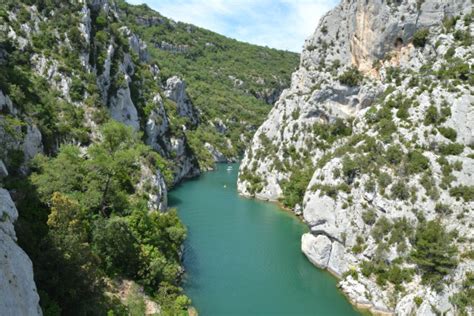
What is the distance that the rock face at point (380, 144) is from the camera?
30922 millimetres

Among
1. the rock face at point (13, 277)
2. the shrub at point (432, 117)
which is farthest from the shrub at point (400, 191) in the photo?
the rock face at point (13, 277)

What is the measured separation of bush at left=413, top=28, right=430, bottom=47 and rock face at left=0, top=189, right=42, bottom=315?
170ft

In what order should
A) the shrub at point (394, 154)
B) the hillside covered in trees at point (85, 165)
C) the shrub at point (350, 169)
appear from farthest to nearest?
1. the shrub at point (350, 169)
2. the shrub at point (394, 154)
3. the hillside covered in trees at point (85, 165)

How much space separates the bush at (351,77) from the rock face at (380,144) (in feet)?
0.49

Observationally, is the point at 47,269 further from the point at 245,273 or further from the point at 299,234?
the point at 299,234

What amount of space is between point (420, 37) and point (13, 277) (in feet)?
174

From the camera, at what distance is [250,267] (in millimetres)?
34750

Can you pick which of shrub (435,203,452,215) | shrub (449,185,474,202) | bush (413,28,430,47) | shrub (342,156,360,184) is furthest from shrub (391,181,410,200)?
bush (413,28,430,47)

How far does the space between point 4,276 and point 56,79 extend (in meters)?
37.5

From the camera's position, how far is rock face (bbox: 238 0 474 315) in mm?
30922

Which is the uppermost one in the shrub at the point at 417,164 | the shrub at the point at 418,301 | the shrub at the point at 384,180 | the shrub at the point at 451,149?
the shrub at the point at 451,149

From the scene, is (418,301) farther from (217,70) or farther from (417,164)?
(217,70)

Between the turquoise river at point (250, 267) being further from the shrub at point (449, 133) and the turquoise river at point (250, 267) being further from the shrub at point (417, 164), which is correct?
the shrub at point (449, 133)

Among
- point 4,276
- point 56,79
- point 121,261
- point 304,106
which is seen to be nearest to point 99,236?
point 121,261
